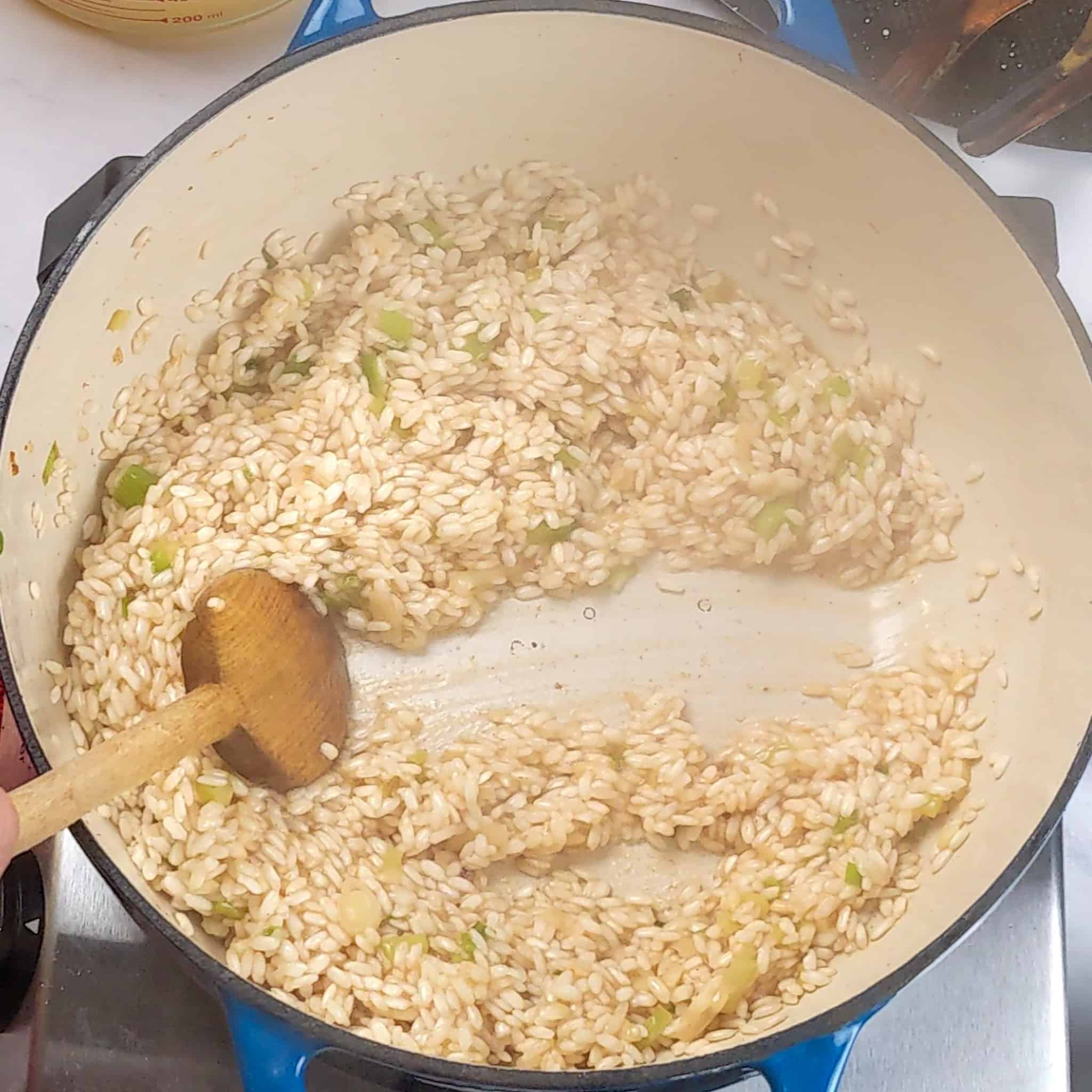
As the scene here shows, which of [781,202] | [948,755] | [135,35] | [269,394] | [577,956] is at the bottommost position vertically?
[577,956]

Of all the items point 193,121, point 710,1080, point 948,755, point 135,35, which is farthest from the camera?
point 135,35

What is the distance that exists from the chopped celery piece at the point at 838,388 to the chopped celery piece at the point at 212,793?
2.45 feet

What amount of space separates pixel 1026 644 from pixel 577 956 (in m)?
0.52

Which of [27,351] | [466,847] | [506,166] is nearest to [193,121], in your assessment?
[27,351]

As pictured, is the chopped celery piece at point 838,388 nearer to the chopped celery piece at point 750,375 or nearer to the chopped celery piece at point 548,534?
the chopped celery piece at point 750,375

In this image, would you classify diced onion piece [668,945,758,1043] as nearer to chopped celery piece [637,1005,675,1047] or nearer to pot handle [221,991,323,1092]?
chopped celery piece [637,1005,675,1047]

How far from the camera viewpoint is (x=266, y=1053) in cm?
88

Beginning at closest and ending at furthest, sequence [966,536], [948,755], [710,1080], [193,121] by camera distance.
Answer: [710,1080] < [193,121] < [948,755] < [966,536]

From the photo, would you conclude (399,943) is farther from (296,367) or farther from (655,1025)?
(296,367)

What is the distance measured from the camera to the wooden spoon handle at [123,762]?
82 centimetres

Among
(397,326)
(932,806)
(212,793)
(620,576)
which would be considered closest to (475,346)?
(397,326)

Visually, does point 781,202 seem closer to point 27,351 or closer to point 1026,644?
point 1026,644

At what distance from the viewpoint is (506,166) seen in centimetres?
129

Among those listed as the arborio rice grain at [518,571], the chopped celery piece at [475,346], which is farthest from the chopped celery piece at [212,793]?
the chopped celery piece at [475,346]
